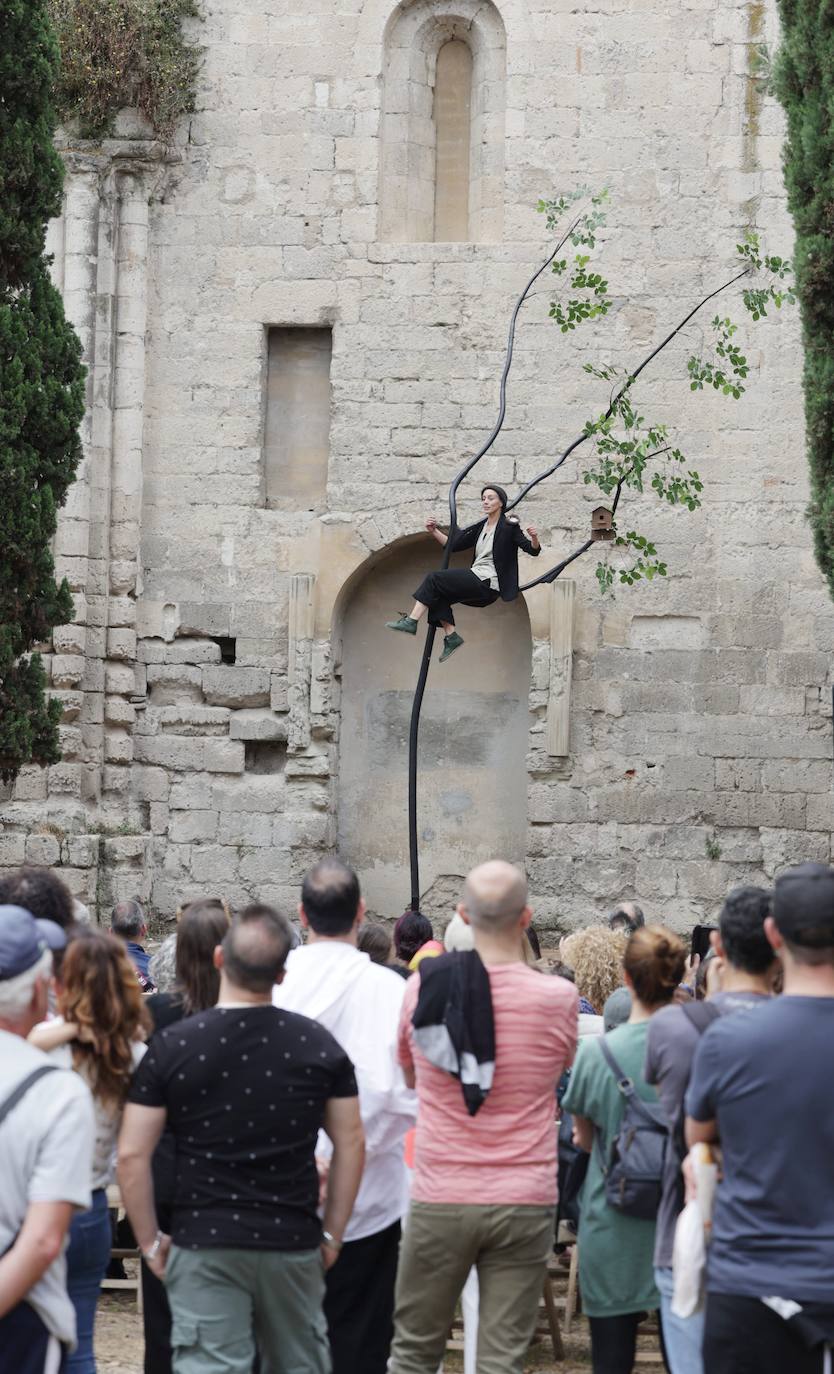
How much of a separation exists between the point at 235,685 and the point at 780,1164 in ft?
32.3

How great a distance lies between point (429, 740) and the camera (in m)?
13.5

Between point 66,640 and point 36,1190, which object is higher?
point 66,640

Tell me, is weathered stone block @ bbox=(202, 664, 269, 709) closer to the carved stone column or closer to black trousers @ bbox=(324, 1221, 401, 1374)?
the carved stone column

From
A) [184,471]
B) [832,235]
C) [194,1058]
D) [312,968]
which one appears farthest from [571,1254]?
[184,471]

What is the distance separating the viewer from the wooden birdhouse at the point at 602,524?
11531 millimetres

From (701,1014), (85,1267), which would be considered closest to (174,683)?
(85,1267)

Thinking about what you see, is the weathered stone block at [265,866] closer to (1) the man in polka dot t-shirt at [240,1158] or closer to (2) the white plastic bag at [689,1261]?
(1) the man in polka dot t-shirt at [240,1158]

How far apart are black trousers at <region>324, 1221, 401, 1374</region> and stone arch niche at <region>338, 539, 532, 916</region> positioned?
844 cm

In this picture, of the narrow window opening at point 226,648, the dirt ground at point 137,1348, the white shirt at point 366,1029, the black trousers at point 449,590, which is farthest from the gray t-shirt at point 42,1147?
the narrow window opening at point 226,648

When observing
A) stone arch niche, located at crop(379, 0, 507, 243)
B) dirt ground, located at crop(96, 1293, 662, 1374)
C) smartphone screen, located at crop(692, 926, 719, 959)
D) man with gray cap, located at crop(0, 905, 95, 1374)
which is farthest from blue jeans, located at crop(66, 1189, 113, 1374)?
stone arch niche, located at crop(379, 0, 507, 243)

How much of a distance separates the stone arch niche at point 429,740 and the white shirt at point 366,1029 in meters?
8.47

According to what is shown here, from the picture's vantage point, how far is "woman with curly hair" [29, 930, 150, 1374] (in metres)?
4.14

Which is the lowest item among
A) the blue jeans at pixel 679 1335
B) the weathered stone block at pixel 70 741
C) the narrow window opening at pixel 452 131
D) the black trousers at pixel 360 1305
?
the black trousers at pixel 360 1305

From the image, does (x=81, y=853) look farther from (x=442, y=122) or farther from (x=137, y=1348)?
(x=137, y=1348)
